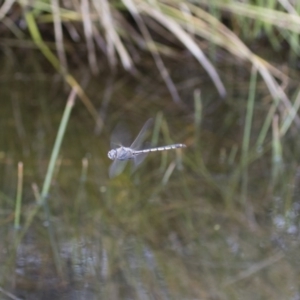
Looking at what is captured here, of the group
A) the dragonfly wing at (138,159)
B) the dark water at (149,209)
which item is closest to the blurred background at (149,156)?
the dark water at (149,209)

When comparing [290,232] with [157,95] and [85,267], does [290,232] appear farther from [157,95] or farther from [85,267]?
[157,95]

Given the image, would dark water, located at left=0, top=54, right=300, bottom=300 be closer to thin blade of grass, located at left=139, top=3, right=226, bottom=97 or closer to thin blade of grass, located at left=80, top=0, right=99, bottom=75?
thin blade of grass, located at left=139, top=3, right=226, bottom=97

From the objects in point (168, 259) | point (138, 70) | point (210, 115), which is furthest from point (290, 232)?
point (138, 70)

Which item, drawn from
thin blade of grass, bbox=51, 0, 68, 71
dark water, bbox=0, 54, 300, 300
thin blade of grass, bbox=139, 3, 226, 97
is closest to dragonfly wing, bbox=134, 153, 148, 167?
dark water, bbox=0, 54, 300, 300

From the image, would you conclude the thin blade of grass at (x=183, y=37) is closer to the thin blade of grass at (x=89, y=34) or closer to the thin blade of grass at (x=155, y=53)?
the thin blade of grass at (x=155, y=53)

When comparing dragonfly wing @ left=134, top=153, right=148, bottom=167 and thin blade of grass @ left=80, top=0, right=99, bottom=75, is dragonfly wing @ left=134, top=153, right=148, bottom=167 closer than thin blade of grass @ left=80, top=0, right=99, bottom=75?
Yes

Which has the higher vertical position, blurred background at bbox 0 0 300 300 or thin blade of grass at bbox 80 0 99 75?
thin blade of grass at bbox 80 0 99 75

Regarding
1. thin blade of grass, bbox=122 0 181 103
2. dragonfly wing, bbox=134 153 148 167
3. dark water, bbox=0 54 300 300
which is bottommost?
dark water, bbox=0 54 300 300
